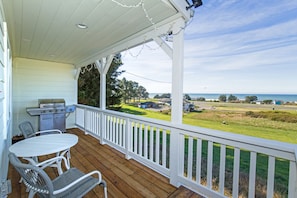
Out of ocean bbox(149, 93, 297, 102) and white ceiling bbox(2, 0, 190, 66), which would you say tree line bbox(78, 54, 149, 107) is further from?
ocean bbox(149, 93, 297, 102)

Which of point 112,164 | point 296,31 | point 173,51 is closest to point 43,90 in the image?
point 112,164

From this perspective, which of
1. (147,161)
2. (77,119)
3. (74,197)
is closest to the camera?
(74,197)

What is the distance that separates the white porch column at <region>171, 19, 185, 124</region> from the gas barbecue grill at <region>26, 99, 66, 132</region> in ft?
14.4

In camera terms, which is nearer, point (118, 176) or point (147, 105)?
point (118, 176)

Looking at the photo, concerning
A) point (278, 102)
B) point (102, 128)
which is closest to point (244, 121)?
point (278, 102)

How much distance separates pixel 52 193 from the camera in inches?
49.8

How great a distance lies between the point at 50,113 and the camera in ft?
16.3

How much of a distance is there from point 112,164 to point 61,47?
9.90ft

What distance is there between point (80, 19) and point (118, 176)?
254cm

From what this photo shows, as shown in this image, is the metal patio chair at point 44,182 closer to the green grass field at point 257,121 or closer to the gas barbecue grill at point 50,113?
the green grass field at point 257,121

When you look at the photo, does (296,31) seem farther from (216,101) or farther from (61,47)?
(61,47)

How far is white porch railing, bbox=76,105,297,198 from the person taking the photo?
149 centimetres

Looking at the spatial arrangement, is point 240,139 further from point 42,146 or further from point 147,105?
point 147,105

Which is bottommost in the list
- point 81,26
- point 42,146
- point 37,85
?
point 42,146
